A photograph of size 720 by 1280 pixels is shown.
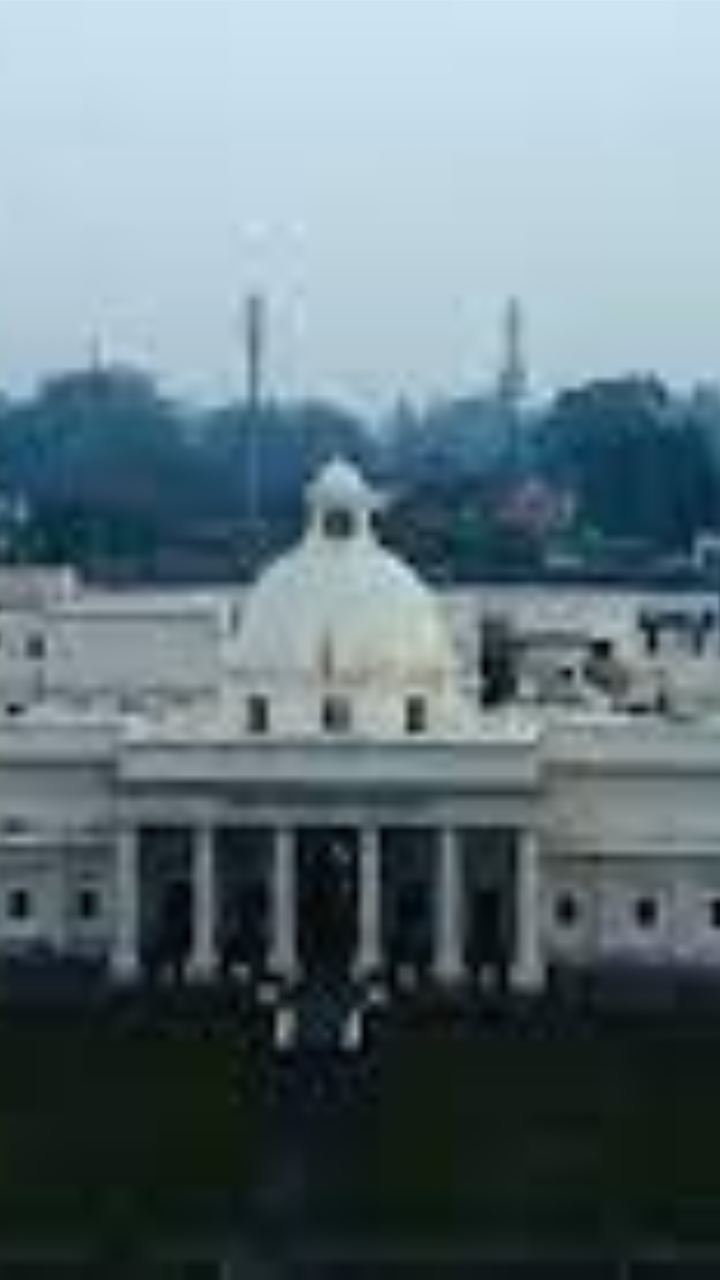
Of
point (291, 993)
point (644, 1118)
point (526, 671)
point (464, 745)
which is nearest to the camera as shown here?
point (644, 1118)

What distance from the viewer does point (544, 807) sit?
29453 millimetres

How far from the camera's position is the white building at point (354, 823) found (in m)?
29.2

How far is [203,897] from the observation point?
29.2 metres

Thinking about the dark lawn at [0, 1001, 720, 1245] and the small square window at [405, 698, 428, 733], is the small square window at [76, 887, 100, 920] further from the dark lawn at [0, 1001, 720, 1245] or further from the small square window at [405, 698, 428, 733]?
the dark lawn at [0, 1001, 720, 1245]

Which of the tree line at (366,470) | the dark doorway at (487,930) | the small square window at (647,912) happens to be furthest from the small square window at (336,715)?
the tree line at (366,470)

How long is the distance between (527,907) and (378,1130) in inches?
384

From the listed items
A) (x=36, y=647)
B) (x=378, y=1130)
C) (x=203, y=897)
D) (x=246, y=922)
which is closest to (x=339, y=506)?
(x=246, y=922)

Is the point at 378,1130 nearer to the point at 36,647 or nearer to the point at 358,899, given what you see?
the point at 358,899

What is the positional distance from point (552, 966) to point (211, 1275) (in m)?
14.2

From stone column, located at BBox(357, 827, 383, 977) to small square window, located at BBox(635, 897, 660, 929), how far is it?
1.74 meters

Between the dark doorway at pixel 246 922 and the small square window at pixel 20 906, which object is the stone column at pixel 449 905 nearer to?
the dark doorway at pixel 246 922

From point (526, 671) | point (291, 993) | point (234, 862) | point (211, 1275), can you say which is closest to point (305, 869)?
point (234, 862)

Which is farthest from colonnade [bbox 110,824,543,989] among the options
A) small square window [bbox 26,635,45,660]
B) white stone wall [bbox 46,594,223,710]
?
small square window [bbox 26,635,45,660]

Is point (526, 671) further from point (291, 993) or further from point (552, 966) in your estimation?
point (291, 993)
